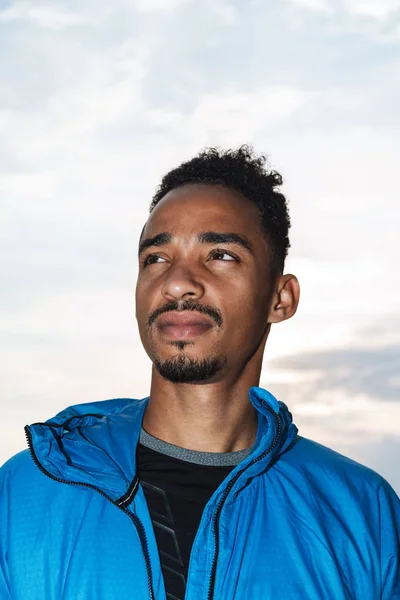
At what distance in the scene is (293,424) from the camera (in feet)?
15.9

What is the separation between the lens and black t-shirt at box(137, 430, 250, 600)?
407 centimetres

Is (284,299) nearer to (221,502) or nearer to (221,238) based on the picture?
(221,238)

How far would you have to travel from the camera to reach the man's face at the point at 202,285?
4.50m

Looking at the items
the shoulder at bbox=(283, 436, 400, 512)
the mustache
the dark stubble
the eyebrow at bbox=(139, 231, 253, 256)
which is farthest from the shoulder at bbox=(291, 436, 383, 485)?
the eyebrow at bbox=(139, 231, 253, 256)

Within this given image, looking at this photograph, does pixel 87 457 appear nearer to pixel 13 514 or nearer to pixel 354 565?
pixel 13 514

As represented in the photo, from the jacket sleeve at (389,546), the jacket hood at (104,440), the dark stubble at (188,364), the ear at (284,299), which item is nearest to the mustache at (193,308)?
the dark stubble at (188,364)

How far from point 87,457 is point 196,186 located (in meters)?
1.56

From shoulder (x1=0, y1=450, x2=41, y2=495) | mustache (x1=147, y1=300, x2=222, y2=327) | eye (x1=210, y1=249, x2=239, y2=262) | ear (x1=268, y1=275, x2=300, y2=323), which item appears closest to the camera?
shoulder (x1=0, y1=450, x2=41, y2=495)

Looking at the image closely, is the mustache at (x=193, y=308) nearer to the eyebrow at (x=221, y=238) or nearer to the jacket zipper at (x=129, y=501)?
the eyebrow at (x=221, y=238)

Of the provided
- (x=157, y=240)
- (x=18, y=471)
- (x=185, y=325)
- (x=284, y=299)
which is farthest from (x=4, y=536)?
(x=284, y=299)

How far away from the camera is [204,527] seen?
13.4ft

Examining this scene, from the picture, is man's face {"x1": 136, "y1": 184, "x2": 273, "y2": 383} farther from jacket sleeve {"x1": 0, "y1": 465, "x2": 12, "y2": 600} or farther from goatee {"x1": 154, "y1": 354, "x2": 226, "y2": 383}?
jacket sleeve {"x1": 0, "y1": 465, "x2": 12, "y2": 600}

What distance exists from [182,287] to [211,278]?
17 cm

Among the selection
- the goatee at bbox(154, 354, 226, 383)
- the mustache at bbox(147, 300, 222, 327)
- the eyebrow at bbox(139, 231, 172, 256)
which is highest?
the eyebrow at bbox(139, 231, 172, 256)
